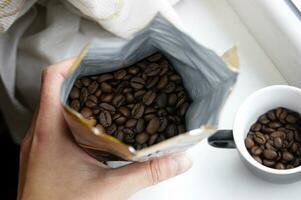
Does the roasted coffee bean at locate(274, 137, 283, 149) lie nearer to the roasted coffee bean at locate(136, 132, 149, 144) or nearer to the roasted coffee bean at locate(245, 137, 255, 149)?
the roasted coffee bean at locate(245, 137, 255, 149)

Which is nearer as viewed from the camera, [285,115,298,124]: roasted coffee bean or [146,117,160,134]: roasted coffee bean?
[146,117,160,134]: roasted coffee bean

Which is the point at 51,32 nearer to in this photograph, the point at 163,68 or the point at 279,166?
the point at 163,68

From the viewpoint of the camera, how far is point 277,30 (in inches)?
24.4

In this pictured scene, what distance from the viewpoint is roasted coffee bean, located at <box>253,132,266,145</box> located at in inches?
22.7

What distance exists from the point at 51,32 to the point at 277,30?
0.28m

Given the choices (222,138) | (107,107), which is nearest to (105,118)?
(107,107)

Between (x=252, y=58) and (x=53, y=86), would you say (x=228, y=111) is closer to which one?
(x=252, y=58)

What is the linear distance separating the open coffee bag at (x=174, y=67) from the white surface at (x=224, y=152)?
0.10 metres

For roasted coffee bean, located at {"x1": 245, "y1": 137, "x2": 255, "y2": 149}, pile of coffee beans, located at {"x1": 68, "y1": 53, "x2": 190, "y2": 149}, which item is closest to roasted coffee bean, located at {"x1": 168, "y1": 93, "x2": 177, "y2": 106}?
pile of coffee beans, located at {"x1": 68, "y1": 53, "x2": 190, "y2": 149}

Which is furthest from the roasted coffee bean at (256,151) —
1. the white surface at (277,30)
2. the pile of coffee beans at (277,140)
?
the white surface at (277,30)

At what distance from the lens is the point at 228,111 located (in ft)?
2.15

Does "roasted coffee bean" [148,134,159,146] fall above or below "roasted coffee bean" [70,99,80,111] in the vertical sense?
below

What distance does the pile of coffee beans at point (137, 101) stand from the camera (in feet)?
1.58

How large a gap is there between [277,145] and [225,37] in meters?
0.18
